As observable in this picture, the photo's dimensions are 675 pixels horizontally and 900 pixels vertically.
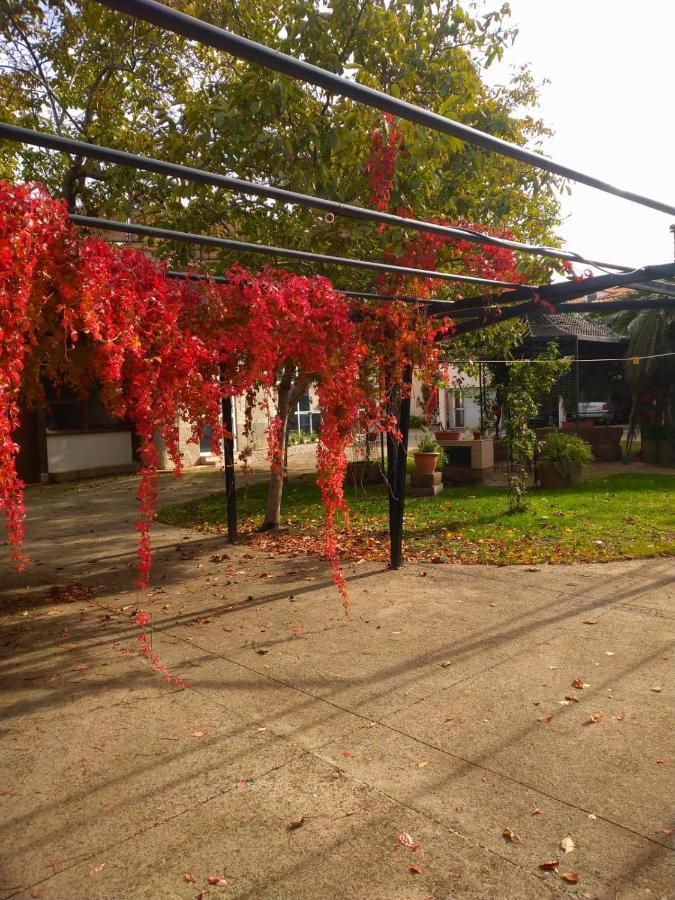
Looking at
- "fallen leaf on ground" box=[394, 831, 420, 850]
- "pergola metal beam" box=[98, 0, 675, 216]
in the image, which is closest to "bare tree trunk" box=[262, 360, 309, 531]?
"pergola metal beam" box=[98, 0, 675, 216]

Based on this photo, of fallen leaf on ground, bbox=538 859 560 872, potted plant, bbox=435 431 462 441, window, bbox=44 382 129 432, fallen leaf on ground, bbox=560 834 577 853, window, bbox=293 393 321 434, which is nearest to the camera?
fallen leaf on ground, bbox=538 859 560 872

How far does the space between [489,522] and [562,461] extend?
11.7 ft

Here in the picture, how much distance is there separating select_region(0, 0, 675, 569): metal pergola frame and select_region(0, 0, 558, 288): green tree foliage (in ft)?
2.98

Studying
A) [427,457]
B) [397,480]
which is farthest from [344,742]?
[427,457]

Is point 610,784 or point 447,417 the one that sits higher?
point 447,417

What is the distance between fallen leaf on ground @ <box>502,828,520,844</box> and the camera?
2.76 meters

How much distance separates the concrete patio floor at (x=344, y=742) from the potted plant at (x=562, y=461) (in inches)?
235

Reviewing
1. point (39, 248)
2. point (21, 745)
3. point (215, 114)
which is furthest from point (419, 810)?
point (215, 114)

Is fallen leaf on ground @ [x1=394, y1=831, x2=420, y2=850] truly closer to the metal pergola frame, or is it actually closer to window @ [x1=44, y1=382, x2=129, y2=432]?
the metal pergola frame

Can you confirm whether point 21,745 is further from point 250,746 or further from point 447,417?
point 447,417

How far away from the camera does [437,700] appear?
4.12 meters

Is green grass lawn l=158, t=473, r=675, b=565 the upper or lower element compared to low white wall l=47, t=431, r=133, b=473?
lower

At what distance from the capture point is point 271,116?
23.8 ft

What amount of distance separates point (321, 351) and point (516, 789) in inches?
121
